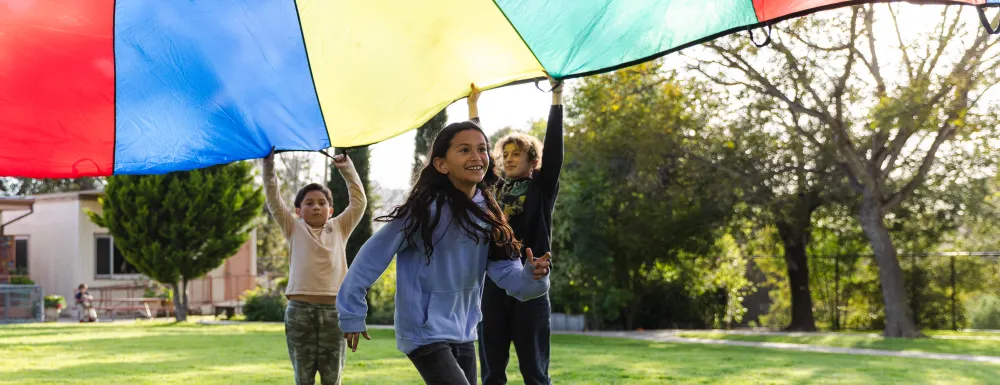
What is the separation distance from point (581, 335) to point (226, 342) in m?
6.36

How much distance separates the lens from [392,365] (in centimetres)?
1134

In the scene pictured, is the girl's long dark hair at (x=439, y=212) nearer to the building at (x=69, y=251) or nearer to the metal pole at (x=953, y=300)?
the metal pole at (x=953, y=300)

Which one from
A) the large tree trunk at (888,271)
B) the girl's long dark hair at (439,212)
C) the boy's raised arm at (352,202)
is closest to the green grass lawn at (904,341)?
the large tree trunk at (888,271)

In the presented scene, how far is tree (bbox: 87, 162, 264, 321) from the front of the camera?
951 inches

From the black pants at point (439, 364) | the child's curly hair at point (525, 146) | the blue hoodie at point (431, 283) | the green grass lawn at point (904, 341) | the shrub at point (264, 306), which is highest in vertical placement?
the child's curly hair at point (525, 146)

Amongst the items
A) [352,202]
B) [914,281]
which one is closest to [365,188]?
[914,281]

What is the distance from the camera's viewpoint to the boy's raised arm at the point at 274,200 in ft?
18.5

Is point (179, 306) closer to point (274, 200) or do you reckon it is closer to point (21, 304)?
point (21, 304)

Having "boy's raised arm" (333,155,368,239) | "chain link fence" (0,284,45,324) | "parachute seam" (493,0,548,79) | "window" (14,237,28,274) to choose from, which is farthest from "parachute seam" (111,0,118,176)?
"window" (14,237,28,274)

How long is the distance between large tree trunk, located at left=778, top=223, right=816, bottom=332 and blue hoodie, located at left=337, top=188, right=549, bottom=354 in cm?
1816

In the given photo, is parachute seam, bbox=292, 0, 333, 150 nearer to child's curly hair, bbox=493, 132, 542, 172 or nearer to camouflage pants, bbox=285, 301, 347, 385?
camouflage pants, bbox=285, 301, 347, 385

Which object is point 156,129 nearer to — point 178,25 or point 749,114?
point 178,25

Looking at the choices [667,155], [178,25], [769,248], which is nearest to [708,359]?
[667,155]

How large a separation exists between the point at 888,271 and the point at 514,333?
14697 millimetres
